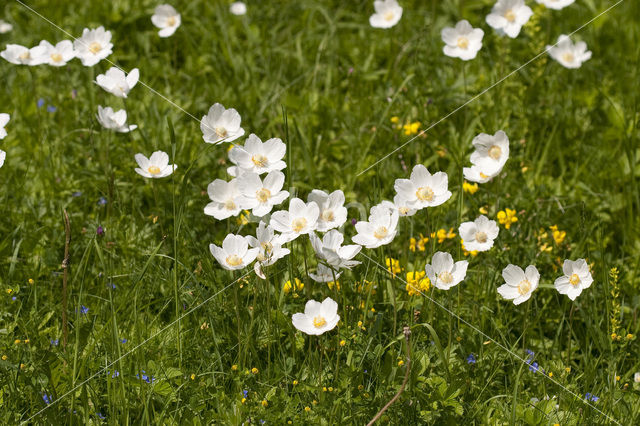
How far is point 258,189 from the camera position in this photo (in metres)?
2.32

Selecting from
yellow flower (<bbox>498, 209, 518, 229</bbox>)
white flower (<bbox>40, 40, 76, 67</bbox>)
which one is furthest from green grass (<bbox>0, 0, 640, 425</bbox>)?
white flower (<bbox>40, 40, 76, 67</bbox>)

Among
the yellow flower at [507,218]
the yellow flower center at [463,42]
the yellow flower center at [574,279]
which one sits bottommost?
the yellow flower at [507,218]

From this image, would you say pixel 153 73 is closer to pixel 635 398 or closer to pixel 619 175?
pixel 619 175

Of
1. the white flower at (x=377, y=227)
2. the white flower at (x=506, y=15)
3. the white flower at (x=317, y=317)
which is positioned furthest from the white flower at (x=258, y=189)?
the white flower at (x=506, y=15)

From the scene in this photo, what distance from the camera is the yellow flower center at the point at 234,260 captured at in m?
2.18

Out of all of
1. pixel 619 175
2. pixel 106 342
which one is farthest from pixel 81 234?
pixel 619 175

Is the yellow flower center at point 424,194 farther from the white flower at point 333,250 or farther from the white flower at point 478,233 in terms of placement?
the white flower at point 333,250

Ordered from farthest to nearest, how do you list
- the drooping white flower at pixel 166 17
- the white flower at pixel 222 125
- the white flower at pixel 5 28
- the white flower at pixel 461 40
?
1. the white flower at pixel 5 28
2. the drooping white flower at pixel 166 17
3. the white flower at pixel 461 40
4. the white flower at pixel 222 125

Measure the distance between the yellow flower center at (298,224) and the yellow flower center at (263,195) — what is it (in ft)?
0.42

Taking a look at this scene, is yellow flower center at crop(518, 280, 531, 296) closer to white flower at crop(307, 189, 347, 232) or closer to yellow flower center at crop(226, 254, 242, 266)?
white flower at crop(307, 189, 347, 232)

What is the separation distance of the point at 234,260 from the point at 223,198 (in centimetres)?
31

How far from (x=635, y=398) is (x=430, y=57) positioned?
79.9 inches

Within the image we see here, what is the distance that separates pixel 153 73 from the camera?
3762 mm

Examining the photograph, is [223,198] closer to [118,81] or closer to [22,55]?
[118,81]
